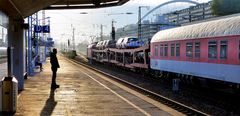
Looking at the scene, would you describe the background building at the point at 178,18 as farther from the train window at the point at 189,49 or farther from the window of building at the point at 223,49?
the window of building at the point at 223,49

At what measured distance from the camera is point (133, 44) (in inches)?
1578

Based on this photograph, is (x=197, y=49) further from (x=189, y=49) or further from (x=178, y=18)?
(x=178, y=18)

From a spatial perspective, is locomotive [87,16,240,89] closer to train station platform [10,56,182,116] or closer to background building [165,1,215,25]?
train station platform [10,56,182,116]

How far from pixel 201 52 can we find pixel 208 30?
1051 millimetres

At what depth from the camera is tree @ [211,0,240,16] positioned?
7138 cm

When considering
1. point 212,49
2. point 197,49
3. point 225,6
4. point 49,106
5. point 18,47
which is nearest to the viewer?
point 49,106

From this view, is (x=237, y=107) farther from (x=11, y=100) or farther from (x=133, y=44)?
(x=133, y=44)

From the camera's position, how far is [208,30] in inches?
747

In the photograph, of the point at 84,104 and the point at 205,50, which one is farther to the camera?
the point at 205,50

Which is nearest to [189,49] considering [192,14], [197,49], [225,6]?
[197,49]

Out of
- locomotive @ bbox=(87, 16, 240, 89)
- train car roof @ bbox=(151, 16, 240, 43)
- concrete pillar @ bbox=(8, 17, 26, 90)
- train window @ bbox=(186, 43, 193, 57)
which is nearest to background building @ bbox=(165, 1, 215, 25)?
locomotive @ bbox=(87, 16, 240, 89)

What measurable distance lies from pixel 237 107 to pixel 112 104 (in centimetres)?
416

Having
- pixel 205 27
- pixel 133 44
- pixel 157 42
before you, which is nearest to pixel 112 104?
pixel 205 27

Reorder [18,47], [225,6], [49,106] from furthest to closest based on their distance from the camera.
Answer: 1. [225,6]
2. [18,47]
3. [49,106]
